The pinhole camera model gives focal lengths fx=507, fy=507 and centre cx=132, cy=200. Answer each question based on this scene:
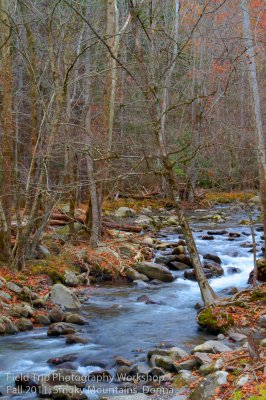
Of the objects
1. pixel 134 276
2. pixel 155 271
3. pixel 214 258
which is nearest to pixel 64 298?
pixel 134 276

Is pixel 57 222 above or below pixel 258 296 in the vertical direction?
above

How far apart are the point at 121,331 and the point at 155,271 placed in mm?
3514

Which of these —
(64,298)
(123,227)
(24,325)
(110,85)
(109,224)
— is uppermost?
(110,85)

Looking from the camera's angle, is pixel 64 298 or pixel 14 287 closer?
pixel 14 287

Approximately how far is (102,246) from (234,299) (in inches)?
204

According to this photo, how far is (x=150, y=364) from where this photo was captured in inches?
247

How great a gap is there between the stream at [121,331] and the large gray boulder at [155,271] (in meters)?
0.26

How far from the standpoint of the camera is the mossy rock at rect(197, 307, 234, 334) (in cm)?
734

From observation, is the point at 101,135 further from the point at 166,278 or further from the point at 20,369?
the point at 20,369

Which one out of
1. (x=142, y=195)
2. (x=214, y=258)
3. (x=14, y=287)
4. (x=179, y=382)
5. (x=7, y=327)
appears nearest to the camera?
(x=179, y=382)

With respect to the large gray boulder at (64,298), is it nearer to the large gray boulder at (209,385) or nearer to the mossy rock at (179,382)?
the mossy rock at (179,382)

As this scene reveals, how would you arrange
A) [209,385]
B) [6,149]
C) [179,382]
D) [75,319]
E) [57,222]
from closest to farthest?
[209,385] < [179,382] < [75,319] < [6,149] < [57,222]

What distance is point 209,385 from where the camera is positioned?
16.5 feet

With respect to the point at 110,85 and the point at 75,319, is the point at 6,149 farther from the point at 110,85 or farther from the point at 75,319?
the point at 110,85
